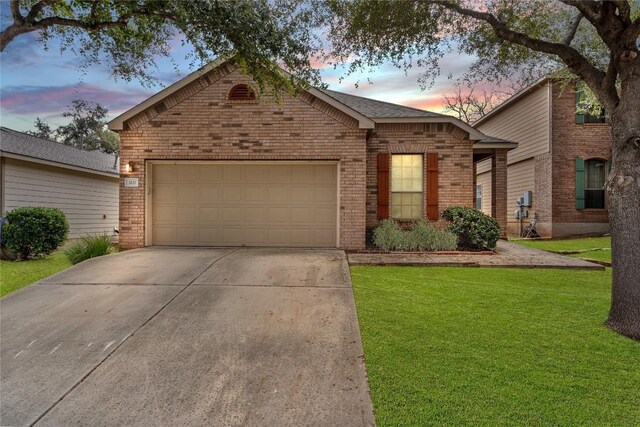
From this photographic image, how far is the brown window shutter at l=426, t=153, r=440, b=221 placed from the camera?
10.4 metres

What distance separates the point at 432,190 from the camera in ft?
34.1

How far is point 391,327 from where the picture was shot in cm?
433

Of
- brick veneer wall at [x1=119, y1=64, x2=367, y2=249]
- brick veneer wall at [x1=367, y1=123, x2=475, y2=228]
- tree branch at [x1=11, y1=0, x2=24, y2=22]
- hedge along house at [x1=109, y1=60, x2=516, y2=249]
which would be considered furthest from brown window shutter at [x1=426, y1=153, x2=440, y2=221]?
tree branch at [x1=11, y1=0, x2=24, y2=22]

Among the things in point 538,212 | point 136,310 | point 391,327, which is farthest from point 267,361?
point 538,212

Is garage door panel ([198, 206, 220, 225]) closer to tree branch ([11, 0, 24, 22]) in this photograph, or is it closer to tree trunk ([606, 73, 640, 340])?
tree branch ([11, 0, 24, 22])

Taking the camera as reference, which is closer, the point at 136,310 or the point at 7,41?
the point at 136,310

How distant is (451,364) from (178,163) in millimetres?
8662

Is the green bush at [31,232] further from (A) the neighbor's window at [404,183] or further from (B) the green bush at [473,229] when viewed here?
(B) the green bush at [473,229]

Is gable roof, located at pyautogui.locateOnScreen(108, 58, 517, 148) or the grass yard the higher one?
gable roof, located at pyautogui.locateOnScreen(108, 58, 517, 148)

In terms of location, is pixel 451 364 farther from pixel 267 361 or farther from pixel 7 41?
pixel 7 41

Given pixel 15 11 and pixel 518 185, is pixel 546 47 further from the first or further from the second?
pixel 518 185

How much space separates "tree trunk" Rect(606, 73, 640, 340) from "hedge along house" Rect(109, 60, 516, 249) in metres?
5.56

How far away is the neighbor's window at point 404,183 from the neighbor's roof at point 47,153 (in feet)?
37.2

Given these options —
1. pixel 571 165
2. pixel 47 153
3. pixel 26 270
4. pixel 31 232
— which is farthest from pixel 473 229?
pixel 47 153
